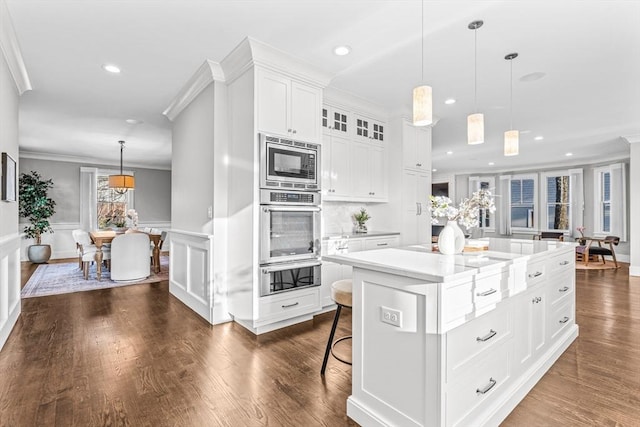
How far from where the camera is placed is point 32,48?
9.75 feet

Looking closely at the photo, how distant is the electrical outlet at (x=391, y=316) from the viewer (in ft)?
5.20

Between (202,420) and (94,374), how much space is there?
1090mm

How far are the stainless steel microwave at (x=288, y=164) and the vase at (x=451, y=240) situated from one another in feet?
5.33

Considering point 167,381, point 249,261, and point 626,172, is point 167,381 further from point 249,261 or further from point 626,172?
point 626,172

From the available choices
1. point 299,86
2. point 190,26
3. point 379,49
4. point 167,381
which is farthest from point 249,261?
point 379,49

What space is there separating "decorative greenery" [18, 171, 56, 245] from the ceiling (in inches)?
91.8

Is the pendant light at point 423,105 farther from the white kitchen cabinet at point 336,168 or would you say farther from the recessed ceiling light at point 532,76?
the recessed ceiling light at point 532,76

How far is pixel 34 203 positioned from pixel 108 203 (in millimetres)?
1808

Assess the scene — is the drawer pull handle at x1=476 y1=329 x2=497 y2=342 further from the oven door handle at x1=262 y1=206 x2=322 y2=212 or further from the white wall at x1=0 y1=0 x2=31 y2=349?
the white wall at x1=0 y1=0 x2=31 y2=349

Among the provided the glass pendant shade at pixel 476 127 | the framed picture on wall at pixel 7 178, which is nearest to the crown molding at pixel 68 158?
the framed picture on wall at pixel 7 178

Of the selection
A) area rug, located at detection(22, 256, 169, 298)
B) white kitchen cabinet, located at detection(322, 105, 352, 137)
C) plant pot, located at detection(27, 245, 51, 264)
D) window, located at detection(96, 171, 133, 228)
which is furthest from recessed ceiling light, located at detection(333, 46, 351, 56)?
plant pot, located at detection(27, 245, 51, 264)

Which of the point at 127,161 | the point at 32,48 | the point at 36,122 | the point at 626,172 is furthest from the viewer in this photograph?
the point at 127,161

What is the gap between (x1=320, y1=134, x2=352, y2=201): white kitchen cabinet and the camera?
4.08 meters

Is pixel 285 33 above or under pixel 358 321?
above
